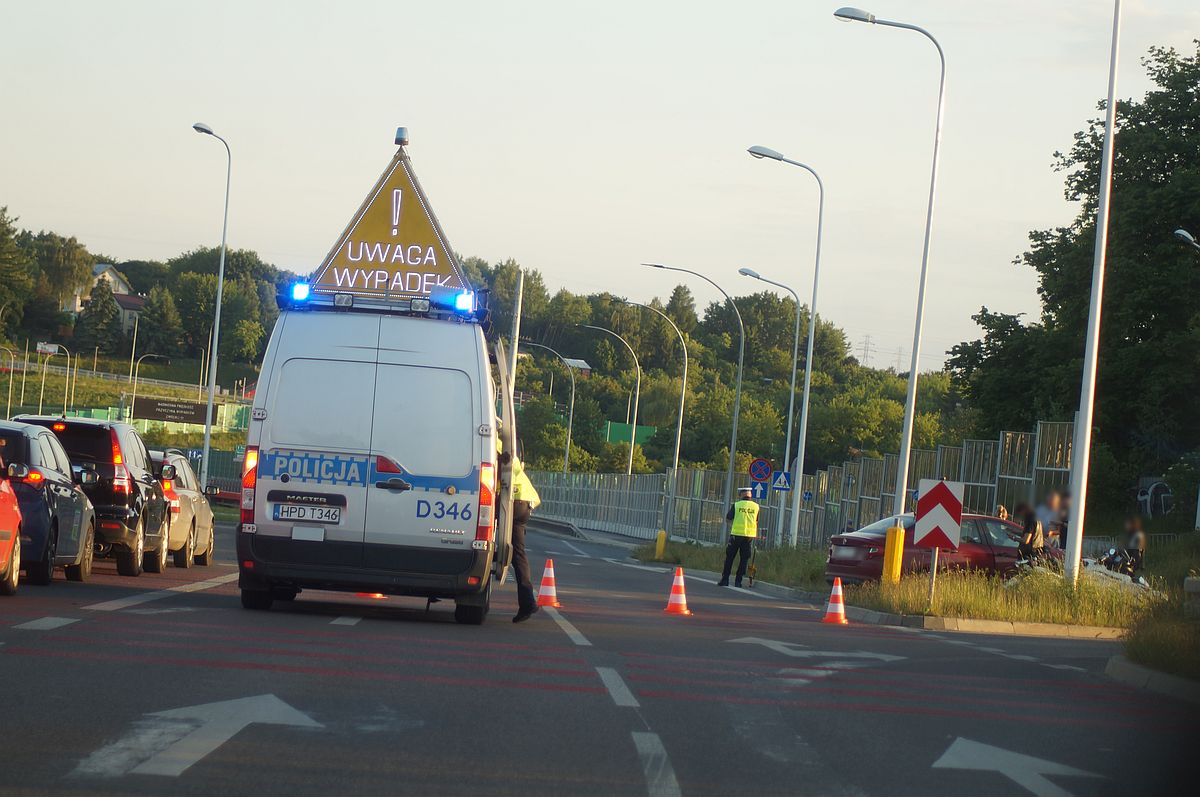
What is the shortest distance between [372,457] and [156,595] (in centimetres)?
340

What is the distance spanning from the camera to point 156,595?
1580 centimetres

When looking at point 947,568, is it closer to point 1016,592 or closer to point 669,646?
point 1016,592

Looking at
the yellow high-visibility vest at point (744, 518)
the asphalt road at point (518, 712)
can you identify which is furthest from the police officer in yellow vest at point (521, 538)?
the yellow high-visibility vest at point (744, 518)

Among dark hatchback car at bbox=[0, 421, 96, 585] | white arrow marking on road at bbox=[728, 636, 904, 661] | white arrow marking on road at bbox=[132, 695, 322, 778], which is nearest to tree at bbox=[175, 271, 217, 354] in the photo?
dark hatchback car at bbox=[0, 421, 96, 585]

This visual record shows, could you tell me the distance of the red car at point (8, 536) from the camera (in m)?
13.9

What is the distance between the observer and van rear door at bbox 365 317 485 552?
13781mm

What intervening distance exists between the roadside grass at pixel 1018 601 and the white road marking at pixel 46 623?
11.9 metres

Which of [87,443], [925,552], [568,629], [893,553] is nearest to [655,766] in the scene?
[568,629]

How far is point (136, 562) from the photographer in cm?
1923

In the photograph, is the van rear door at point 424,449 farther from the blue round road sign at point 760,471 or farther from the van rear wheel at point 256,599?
the blue round road sign at point 760,471

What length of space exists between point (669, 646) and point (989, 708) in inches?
155

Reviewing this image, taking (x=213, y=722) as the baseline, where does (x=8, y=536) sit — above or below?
above

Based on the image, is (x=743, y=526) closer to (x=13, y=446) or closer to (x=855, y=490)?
(x=13, y=446)

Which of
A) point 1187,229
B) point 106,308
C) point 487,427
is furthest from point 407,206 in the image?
point 106,308
